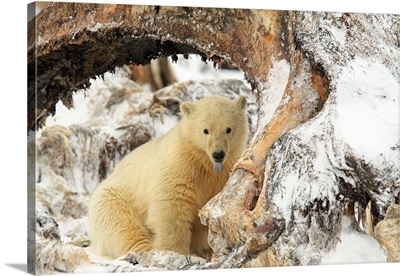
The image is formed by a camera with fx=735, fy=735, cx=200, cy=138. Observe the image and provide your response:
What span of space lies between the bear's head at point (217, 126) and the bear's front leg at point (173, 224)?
17.3 inches

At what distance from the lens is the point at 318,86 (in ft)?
20.3

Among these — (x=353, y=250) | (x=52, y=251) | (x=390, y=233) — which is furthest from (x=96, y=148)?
(x=390, y=233)

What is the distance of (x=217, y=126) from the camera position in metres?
6.15

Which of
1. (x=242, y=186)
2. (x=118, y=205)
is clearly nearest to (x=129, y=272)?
(x=118, y=205)

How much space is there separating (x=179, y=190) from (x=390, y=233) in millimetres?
1928

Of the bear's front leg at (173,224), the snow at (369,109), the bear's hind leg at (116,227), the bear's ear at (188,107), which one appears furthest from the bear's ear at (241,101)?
the bear's hind leg at (116,227)

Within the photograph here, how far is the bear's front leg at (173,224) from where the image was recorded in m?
6.13

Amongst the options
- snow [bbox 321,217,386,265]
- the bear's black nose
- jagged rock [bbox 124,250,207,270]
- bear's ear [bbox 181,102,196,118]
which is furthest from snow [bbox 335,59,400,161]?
jagged rock [bbox 124,250,207,270]

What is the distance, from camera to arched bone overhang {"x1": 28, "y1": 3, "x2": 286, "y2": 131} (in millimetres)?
6207

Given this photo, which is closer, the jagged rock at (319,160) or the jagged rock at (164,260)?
the jagged rock at (319,160)

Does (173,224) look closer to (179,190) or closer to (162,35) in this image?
(179,190)

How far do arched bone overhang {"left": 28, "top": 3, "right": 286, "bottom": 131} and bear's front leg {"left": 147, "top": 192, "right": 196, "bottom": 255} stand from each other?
118 centimetres

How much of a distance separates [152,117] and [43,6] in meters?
1.60

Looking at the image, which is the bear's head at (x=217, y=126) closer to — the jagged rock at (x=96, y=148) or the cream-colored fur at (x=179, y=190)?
the cream-colored fur at (x=179, y=190)
